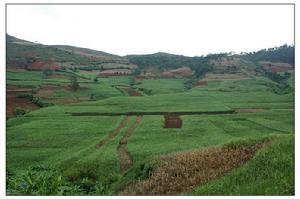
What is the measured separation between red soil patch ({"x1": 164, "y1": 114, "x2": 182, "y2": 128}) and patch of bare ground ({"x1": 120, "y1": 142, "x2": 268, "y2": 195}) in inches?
1176

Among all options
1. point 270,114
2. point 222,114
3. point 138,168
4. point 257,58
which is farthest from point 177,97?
point 257,58

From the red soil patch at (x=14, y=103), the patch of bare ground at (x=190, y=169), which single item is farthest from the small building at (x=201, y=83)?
the patch of bare ground at (x=190, y=169)

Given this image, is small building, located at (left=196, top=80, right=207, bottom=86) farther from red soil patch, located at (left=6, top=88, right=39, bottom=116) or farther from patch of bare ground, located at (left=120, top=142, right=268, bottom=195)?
patch of bare ground, located at (left=120, top=142, right=268, bottom=195)

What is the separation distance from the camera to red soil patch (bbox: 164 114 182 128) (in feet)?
150

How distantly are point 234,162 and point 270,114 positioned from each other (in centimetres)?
4233

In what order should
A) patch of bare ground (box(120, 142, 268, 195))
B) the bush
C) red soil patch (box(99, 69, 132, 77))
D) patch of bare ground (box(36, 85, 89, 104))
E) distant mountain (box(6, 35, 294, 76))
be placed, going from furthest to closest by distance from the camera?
1. distant mountain (box(6, 35, 294, 76))
2. red soil patch (box(99, 69, 132, 77))
3. patch of bare ground (box(36, 85, 89, 104))
4. the bush
5. patch of bare ground (box(120, 142, 268, 195))

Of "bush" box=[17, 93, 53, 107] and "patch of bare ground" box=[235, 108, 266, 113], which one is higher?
"bush" box=[17, 93, 53, 107]

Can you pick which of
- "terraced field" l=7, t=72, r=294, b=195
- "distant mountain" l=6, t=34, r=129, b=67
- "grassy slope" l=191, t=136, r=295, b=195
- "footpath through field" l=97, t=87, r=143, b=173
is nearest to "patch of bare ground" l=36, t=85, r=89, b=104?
"terraced field" l=7, t=72, r=294, b=195

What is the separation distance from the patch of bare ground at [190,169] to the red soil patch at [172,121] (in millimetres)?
29865

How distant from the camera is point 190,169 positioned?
45.0 ft

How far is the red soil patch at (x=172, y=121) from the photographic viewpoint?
4571 cm

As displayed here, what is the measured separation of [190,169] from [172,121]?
35426mm

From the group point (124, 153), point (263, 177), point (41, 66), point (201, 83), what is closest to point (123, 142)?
point (124, 153)

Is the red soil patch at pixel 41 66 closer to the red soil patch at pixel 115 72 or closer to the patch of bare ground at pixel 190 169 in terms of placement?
the red soil patch at pixel 115 72
